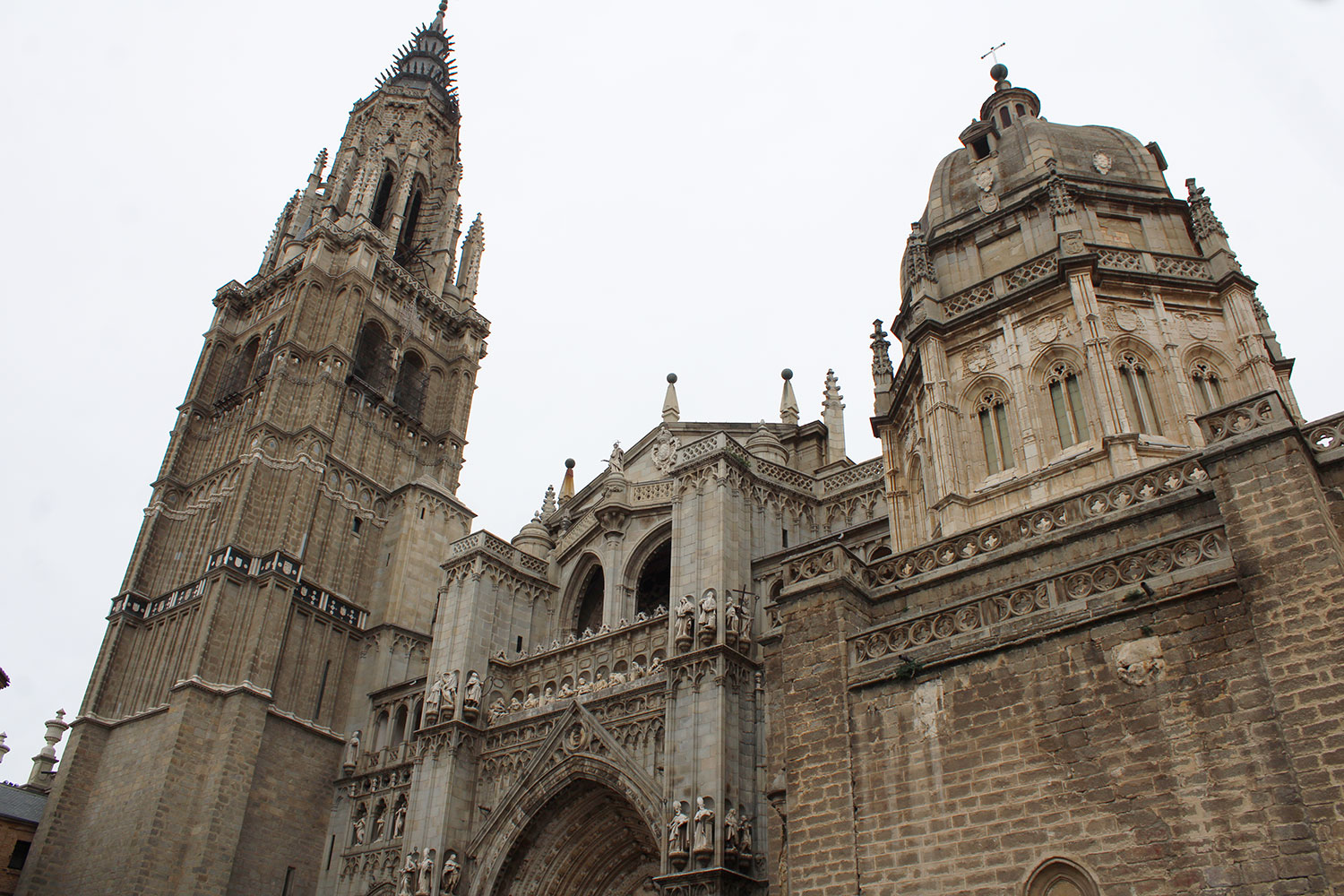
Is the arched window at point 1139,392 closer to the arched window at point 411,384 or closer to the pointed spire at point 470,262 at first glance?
the arched window at point 411,384

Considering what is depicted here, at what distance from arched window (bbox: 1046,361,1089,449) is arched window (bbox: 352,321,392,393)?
25.6 m

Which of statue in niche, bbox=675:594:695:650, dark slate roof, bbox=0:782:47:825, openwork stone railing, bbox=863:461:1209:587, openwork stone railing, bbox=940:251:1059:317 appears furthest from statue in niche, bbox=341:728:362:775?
openwork stone railing, bbox=940:251:1059:317

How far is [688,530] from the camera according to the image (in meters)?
21.6

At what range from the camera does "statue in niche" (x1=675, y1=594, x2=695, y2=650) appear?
19875mm

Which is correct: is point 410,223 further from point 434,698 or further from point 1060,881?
point 1060,881

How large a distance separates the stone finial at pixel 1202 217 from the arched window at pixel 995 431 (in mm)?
5163

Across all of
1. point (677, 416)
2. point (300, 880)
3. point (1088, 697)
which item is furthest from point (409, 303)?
point (1088, 697)

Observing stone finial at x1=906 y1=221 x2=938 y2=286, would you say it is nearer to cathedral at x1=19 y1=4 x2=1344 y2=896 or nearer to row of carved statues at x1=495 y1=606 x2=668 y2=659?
cathedral at x1=19 y1=4 x2=1344 y2=896

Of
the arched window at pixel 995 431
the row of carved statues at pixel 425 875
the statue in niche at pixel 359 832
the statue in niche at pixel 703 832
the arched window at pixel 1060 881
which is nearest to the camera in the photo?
the arched window at pixel 1060 881

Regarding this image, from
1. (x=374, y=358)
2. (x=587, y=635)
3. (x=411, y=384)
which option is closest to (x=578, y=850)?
(x=587, y=635)

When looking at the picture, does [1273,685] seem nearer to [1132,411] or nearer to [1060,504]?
[1060,504]

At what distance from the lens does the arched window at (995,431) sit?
18.0 metres

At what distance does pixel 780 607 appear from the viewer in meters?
14.0

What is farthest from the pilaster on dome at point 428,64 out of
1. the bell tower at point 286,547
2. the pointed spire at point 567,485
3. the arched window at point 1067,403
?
the arched window at point 1067,403
